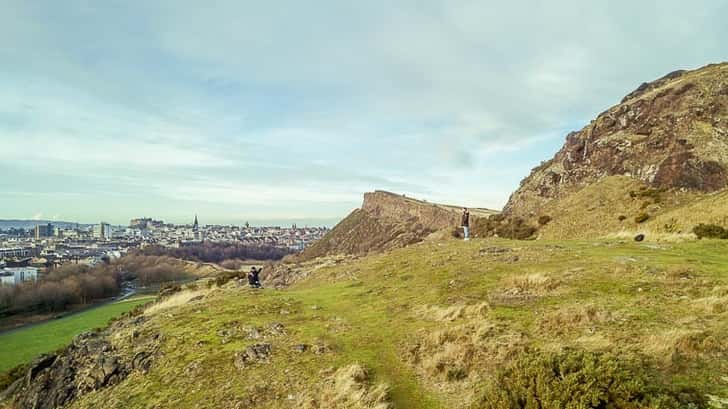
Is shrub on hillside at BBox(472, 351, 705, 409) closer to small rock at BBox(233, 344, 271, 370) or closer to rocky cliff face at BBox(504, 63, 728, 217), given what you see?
small rock at BBox(233, 344, 271, 370)

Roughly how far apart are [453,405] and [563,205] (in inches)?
1530

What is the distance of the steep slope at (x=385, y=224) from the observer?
263 ft

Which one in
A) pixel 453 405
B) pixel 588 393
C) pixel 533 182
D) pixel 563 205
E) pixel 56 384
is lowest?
pixel 56 384

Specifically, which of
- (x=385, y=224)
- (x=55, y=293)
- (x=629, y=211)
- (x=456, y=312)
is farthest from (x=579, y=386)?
(x=55, y=293)

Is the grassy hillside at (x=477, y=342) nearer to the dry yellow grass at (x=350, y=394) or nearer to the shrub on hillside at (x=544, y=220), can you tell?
the dry yellow grass at (x=350, y=394)

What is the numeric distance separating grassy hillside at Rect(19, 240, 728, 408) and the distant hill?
54.4 ft

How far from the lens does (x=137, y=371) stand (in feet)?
41.5

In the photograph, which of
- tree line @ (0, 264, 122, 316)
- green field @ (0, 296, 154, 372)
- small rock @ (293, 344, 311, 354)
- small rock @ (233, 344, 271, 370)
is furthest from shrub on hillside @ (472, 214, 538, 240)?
tree line @ (0, 264, 122, 316)

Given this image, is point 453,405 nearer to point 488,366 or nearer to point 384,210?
point 488,366

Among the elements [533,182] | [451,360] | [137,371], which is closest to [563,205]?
[533,182]

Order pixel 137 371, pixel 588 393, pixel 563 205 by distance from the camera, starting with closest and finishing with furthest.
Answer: pixel 588 393, pixel 137 371, pixel 563 205

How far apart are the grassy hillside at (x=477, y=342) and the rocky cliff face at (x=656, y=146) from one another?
20.4m

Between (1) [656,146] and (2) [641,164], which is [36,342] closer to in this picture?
(2) [641,164]

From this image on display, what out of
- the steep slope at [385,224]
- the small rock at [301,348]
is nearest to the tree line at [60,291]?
the steep slope at [385,224]
